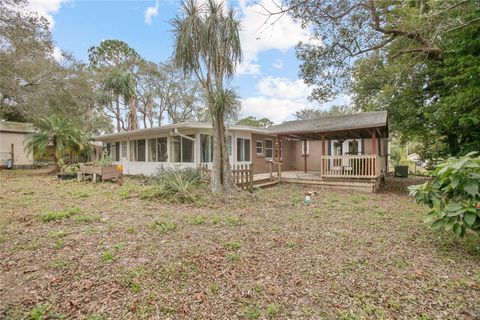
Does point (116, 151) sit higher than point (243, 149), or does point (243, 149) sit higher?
point (116, 151)

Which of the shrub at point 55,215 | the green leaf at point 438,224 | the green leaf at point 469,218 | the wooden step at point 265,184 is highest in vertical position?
the green leaf at point 469,218

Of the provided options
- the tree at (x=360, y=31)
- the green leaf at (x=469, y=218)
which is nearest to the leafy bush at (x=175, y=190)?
the green leaf at (x=469, y=218)

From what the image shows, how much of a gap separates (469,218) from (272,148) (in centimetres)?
1212

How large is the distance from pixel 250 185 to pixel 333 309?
6.37 metres

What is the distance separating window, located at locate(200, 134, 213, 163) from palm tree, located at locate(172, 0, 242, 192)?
144 inches

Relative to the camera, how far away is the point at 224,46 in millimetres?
7516

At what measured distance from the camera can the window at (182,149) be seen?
11.5m

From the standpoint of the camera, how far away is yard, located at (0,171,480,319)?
2.46 m

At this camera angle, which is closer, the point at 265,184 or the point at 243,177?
the point at 243,177

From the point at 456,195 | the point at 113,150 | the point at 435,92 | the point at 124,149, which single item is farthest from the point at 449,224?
the point at 113,150

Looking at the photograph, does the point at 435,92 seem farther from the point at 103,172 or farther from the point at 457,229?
the point at 103,172

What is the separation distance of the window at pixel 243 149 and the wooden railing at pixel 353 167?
3.96 meters

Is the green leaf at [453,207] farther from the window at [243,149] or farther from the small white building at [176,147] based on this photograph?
the window at [243,149]

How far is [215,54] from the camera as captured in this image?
24.8 ft
